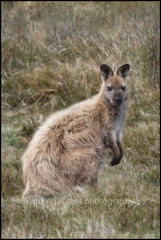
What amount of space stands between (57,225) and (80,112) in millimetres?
2191

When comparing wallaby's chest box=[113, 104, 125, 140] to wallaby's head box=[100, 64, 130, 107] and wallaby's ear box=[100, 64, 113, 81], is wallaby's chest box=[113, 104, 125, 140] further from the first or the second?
wallaby's ear box=[100, 64, 113, 81]

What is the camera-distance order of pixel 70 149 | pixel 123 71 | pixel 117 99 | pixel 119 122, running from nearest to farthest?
pixel 70 149, pixel 117 99, pixel 119 122, pixel 123 71

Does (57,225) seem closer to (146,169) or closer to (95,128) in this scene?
(95,128)

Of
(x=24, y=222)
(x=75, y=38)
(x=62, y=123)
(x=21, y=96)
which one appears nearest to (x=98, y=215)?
(x=24, y=222)

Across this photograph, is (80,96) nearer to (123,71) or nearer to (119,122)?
(123,71)

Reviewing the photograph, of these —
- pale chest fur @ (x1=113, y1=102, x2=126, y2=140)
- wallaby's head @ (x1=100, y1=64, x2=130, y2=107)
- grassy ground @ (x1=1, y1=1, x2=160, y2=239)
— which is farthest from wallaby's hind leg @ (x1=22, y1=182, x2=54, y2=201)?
wallaby's head @ (x1=100, y1=64, x2=130, y2=107)

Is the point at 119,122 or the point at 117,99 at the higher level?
the point at 117,99

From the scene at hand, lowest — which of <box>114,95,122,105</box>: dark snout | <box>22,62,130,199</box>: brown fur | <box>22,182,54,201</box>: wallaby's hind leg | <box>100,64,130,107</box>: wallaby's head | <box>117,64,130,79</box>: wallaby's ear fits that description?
<box>22,182,54,201</box>: wallaby's hind leg

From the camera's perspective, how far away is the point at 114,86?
21.0ft

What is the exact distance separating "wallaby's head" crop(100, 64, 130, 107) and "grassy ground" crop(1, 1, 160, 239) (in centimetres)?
93

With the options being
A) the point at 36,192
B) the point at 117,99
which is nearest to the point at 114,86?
the point at 117,99

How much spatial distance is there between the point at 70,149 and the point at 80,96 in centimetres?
310

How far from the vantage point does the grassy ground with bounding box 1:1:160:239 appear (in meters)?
4.04

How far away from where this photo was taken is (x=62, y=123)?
573 cm
